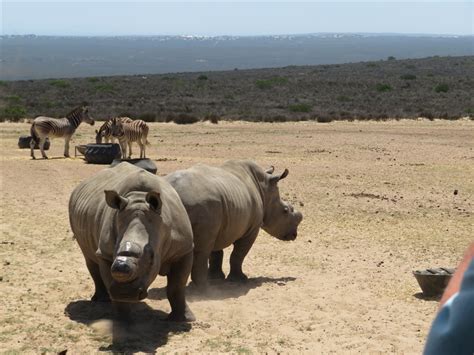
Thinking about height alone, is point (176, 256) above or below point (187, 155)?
above

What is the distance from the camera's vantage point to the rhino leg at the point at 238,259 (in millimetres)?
10211

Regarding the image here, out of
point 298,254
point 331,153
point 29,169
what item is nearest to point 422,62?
point 331,153

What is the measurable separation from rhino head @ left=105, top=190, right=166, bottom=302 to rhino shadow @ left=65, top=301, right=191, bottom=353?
0.58 metres

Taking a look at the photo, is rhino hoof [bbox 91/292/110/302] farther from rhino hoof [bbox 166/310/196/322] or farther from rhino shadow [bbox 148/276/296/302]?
rhino hoof [bbox 166/310/196/322]

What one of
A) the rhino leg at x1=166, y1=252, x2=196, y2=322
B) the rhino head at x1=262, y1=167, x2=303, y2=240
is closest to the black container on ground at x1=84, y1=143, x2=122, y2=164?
the rhino head at x1=262, y1=167, x2=303, y2=240

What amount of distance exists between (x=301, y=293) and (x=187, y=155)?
1414 cm

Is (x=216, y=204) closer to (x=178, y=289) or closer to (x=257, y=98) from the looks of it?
(x=178, y=289)

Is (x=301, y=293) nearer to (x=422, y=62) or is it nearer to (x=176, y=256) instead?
(x=176, y=256)

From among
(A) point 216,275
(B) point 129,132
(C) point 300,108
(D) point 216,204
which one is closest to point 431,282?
(D) point 216,204

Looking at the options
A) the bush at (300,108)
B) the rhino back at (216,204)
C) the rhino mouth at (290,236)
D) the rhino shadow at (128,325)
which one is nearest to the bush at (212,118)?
the bush at (300,108)

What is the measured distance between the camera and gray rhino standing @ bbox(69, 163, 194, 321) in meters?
6.57

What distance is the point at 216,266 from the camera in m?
10.4

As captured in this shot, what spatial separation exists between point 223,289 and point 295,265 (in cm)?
162

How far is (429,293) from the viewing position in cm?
929
